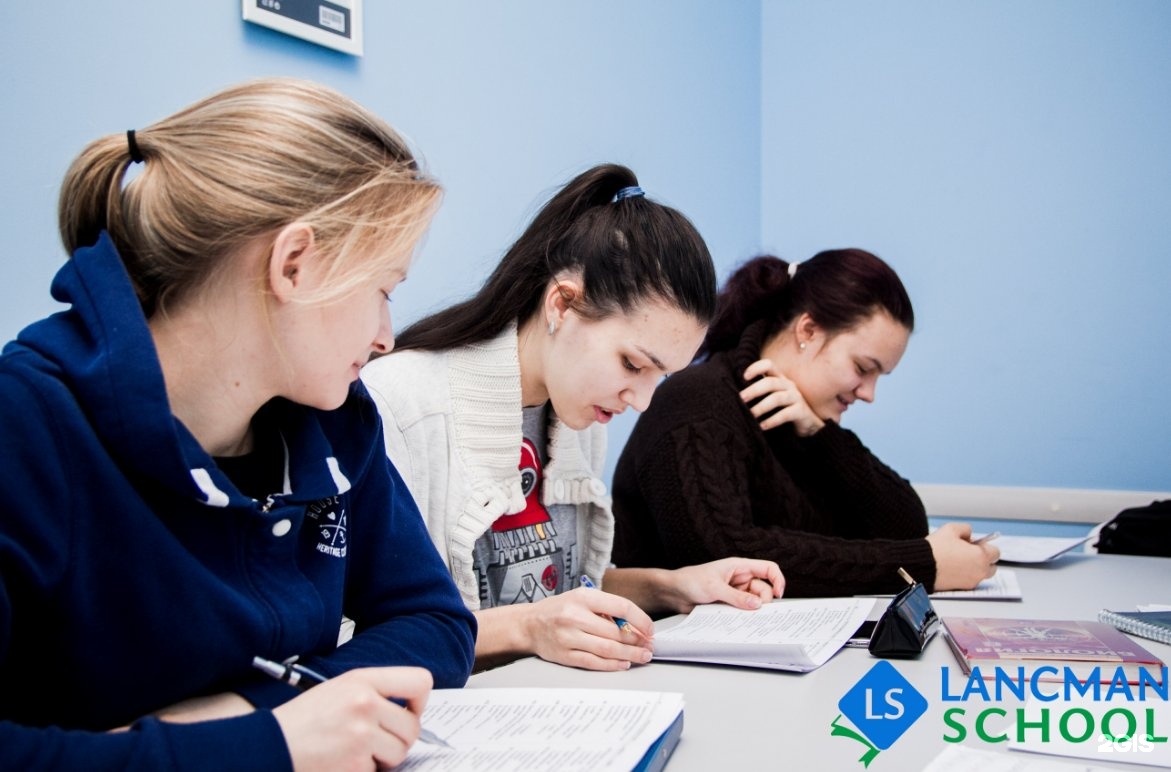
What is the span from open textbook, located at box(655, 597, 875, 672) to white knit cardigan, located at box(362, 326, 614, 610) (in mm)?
264

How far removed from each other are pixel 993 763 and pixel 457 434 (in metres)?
0.72

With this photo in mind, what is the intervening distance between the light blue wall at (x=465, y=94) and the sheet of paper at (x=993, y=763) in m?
1.09

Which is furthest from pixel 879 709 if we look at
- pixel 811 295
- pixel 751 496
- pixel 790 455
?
pixel 811 295

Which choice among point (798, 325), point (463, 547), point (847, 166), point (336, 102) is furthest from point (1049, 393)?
point (336, 102)

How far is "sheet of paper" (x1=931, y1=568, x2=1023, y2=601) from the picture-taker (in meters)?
1.47

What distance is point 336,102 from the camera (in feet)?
2.60

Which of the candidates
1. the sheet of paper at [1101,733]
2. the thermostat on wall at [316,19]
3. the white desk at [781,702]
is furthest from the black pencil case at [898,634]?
the thermostat on wall at [316,19]

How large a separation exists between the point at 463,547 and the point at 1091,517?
1954 mm

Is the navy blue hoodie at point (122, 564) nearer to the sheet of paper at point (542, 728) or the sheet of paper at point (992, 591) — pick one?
the sheet of paper at point (542, 728)

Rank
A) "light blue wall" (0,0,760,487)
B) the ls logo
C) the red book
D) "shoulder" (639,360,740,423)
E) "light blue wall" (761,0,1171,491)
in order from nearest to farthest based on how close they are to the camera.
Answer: the ls logo
the red book
"light blue wall" (0,0,760,487)
"shoulder" (639,360,740,423)
"light blue wall" (761,0,1171,491)

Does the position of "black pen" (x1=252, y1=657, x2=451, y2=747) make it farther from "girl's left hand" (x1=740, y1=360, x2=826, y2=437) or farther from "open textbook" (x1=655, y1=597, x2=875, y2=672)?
"girl's left hand" (x1=740, y1=360, x2=826, y2=437)

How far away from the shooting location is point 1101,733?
2.66 feet

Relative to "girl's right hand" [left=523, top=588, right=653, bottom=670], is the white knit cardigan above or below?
above

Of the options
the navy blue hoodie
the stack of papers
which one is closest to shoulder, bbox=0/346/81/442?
the navy blue hoodie
